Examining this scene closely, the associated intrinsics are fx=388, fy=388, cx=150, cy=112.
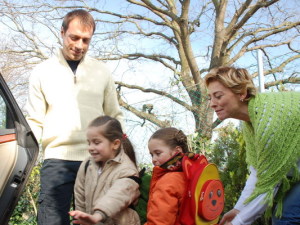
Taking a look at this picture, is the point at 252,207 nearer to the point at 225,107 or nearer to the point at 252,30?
the point at 225,107

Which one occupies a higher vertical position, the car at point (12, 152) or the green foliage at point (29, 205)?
the car at point (12, 152)

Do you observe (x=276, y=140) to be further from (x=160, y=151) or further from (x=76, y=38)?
(x=76, y=38)

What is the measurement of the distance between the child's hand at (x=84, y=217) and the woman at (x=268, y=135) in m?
0.74

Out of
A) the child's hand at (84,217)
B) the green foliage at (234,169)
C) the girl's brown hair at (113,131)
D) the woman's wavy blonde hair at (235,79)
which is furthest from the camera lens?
the green foliage at (234,169)

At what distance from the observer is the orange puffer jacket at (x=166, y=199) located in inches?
83.2

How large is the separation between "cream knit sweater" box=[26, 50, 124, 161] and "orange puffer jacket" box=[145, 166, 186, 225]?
623 millimetres

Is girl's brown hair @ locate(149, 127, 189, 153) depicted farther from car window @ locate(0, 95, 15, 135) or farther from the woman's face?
car window @ locate(0, 95, 15, 135)

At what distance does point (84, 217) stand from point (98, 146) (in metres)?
0.56

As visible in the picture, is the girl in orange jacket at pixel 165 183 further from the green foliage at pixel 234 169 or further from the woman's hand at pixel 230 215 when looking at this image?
the green foliage at pixel 234 169

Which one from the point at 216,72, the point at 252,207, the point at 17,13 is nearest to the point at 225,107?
the point at 216,72

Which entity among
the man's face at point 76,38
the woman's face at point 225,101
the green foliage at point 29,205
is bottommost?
the green foliage at point 29,205

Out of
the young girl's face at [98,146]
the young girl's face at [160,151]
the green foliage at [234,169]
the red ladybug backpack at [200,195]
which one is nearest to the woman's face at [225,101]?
the red ladybug backpack at [200,195]

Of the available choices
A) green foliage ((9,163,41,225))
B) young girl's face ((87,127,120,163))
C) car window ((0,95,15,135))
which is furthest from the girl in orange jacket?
green foliage ((9,163,41,225))

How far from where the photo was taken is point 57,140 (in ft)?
8.18
